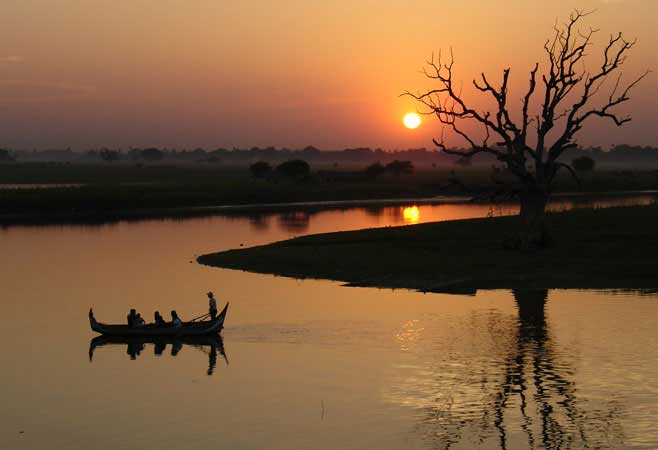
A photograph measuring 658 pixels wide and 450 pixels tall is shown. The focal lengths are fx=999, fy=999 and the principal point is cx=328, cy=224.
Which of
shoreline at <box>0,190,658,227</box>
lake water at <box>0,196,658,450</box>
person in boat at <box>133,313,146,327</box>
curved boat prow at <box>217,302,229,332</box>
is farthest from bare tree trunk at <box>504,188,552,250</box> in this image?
shoreline at <box>0,190,658,227</box>

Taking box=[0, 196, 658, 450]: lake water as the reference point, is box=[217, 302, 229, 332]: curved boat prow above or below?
above

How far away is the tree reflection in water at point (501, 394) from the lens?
86.0 feet

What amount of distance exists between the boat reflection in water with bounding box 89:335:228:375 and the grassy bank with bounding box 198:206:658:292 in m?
15.0

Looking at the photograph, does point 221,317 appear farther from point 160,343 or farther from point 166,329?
point 160,343

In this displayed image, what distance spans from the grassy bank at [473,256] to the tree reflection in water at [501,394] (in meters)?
13.4

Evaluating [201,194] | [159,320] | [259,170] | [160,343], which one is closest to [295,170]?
[259,170]

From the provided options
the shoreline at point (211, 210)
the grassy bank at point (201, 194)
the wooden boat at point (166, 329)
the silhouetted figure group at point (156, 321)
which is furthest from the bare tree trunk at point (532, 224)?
the grassy bank at point (201, 194)

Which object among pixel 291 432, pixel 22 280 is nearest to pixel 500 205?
pixel 22 280

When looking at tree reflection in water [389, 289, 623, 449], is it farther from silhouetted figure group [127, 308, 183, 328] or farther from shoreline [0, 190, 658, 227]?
shoreline [0, 190, 658, 227]

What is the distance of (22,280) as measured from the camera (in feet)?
193

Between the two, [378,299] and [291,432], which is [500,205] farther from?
[291,432]

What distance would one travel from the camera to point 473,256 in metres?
60.3

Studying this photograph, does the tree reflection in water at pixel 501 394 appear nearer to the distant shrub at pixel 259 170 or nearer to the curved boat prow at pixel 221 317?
the curved boat prow at pixel 221 317

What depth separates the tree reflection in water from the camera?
2622cm
